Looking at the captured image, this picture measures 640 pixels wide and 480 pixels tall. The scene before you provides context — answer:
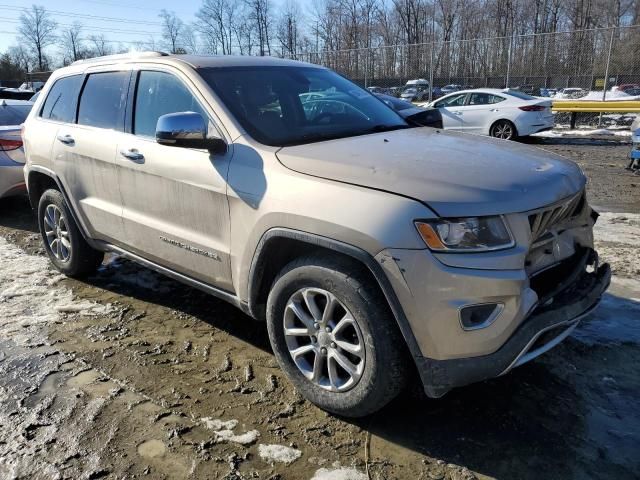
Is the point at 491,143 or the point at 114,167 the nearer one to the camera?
the point at 491,143

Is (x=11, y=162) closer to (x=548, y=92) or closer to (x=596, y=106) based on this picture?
(x=596, y=106)

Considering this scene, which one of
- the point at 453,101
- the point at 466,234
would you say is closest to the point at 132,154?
the point at 466,234

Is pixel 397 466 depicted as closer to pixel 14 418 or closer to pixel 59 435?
pixel 59 435

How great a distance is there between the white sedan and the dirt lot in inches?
411

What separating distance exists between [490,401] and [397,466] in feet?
2.50

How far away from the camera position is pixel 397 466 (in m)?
2.56

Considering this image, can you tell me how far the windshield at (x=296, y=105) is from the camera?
10.9ft

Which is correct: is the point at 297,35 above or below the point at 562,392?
above

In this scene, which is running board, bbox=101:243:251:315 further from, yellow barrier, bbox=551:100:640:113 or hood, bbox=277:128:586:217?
yellow barrier, bbox=551:100:640:113

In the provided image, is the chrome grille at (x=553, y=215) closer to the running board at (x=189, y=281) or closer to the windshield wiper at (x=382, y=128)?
the windshield wiper at (x=382, y=128)

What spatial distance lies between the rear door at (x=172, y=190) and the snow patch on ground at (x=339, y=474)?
124 centimetres

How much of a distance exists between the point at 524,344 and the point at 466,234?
22.1 inches

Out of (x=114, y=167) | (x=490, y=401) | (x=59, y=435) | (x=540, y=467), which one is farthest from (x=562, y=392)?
(x=114, y=167)

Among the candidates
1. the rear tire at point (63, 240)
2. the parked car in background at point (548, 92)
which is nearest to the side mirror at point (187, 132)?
the rear tire at point (63, 240)
